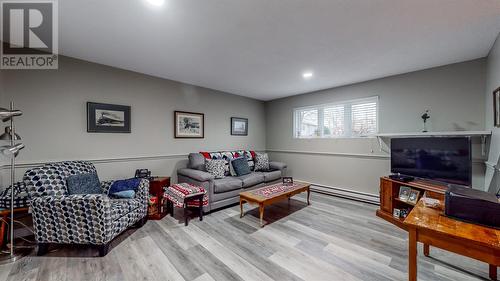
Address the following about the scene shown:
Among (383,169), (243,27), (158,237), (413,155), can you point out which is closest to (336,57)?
(243,27)

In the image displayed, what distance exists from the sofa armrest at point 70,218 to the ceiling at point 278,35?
180 centimetres

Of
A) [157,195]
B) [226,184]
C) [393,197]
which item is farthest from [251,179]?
[393,197]

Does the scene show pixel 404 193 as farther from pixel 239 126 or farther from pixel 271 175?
pixel 239 126

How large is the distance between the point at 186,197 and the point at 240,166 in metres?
1.49

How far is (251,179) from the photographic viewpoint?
3.78 m

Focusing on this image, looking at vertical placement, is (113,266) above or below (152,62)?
below

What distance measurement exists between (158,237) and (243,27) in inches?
105

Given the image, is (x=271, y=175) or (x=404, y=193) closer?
(x=404, y=193)

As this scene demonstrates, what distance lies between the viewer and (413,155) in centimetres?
292

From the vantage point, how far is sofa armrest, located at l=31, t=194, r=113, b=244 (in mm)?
1970

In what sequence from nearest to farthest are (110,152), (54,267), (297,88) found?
(54,267) → (110,152) → (297,88)

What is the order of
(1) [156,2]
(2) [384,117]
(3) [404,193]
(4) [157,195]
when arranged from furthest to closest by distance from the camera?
(2) [384,117]
(4) [157,195]
(3) [404,193]
(1) [156,2]

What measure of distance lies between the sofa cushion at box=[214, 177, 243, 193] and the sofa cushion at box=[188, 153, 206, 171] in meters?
0.56

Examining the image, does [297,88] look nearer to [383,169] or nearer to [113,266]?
[383,169]
